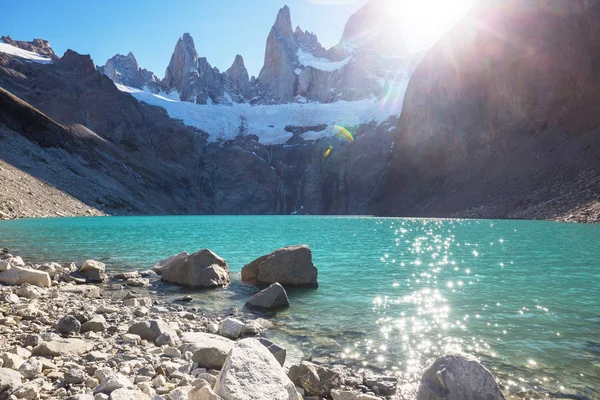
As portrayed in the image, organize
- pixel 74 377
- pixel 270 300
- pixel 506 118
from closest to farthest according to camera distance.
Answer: pixel 74 377
pixel 270 300
pixel 506 118

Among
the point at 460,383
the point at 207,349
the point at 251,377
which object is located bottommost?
the point at 207,349

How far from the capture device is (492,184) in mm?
93812

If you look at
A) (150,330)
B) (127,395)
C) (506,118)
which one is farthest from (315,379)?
(506,118)

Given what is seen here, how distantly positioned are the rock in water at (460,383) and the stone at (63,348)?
7.03 m

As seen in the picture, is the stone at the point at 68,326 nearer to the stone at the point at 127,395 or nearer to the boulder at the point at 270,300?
the stone at the point at 127,395

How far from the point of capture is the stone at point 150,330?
32.9 feet

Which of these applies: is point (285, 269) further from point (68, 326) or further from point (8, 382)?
point (8, 382)

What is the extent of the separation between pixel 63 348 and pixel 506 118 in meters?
119

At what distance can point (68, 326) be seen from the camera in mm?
9891

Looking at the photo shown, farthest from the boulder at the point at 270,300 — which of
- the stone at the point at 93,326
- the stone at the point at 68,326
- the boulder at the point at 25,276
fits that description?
the boulder at the point at 25,276

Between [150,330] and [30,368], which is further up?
[30,368]

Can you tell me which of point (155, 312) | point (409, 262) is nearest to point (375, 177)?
point (409, 262)

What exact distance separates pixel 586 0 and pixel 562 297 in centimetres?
11331

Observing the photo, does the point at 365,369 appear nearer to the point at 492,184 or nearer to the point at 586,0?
the point at 492,184
